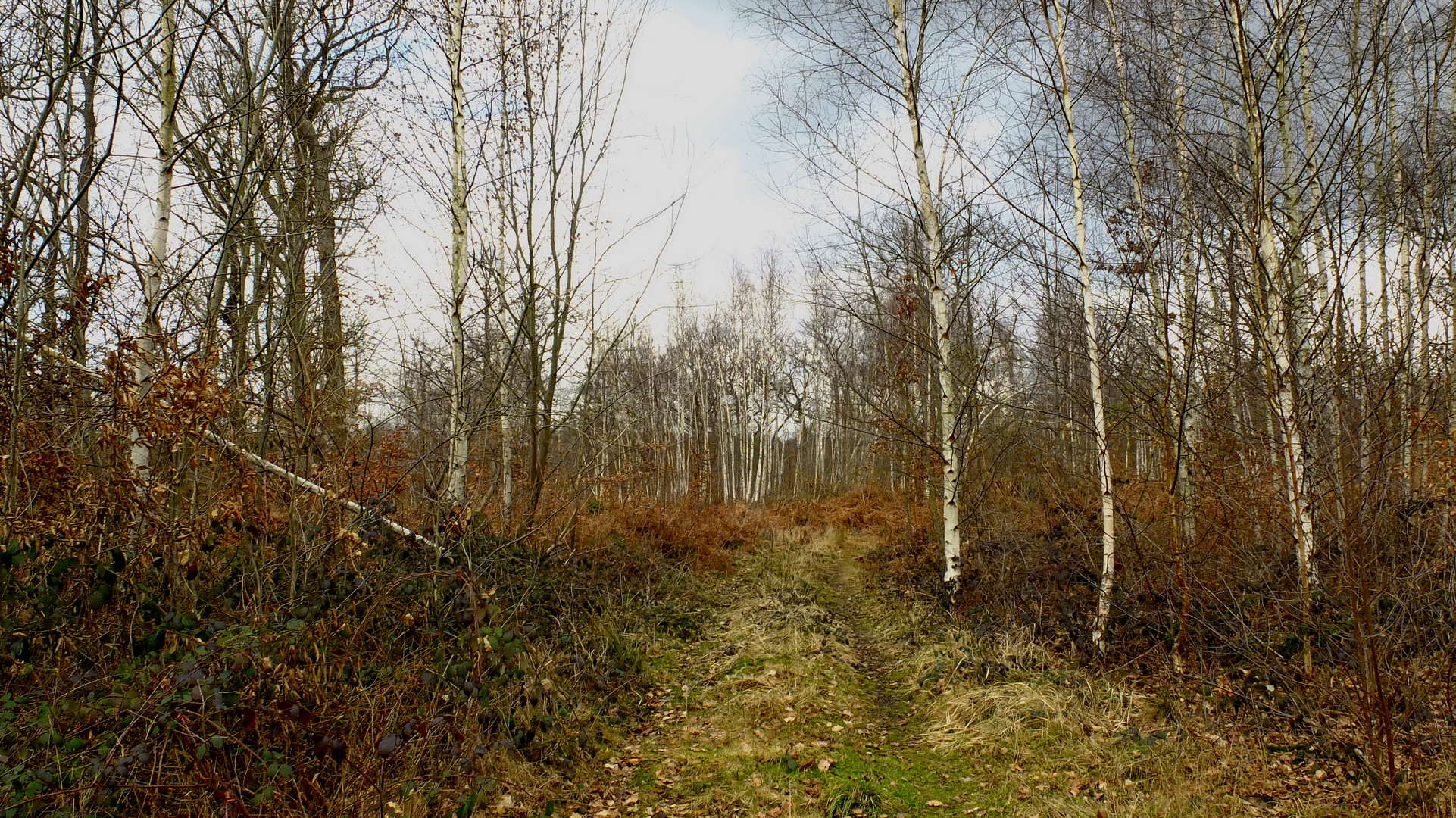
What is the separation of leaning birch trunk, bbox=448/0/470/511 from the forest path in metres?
2.90

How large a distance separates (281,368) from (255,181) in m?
1.52

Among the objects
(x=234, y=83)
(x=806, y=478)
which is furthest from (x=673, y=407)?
(x=234, y=83)

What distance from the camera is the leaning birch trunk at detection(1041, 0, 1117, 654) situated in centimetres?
514

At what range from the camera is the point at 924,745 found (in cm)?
471

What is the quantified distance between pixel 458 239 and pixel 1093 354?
6168mm

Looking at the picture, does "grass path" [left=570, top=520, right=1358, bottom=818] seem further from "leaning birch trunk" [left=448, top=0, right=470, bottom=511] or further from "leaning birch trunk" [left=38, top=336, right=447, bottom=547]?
"leaning birch trunk" [left=448, top=0, right=470, bottom=511]

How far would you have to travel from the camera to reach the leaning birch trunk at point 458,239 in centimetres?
718

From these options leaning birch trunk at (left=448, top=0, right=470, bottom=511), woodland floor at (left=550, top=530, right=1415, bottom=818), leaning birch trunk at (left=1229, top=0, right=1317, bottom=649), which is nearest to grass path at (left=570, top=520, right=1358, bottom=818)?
woodland floor at (left=550, top=530, right=1415, bottom=818)

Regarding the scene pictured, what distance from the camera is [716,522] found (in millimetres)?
13297

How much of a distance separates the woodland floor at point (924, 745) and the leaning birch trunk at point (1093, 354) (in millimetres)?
608

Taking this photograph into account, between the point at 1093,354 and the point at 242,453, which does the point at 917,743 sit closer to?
the point at 1093,354

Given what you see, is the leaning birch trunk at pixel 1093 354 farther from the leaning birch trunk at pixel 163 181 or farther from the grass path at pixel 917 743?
the leaning birch trunk at pixel 163 181

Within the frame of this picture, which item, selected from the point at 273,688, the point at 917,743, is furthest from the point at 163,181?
the point at 917,743

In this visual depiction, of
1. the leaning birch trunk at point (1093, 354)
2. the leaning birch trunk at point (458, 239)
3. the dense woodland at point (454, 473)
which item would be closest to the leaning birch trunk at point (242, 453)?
the dense woodland at point (454, 473)
